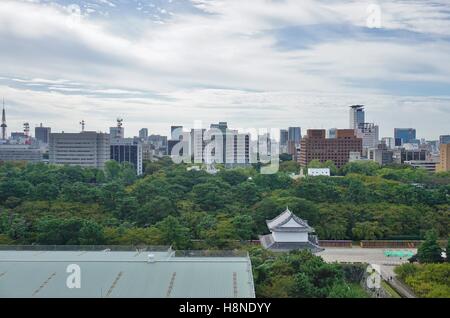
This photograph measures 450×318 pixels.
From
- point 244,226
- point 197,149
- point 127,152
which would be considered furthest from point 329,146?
point 244,226

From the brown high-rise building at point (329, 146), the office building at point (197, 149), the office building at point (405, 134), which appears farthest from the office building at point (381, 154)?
the office building at point (197, 149)

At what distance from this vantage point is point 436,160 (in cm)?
1881

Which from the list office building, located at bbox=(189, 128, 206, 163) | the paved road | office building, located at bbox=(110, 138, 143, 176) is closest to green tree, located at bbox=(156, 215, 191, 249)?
the paved road

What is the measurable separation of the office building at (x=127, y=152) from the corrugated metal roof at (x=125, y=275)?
45.1ft

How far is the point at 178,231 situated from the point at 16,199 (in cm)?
341

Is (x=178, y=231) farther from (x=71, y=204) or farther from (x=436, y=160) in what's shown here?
(x=436, y=160)

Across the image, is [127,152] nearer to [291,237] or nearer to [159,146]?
[159,146]

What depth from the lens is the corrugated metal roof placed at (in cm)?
256

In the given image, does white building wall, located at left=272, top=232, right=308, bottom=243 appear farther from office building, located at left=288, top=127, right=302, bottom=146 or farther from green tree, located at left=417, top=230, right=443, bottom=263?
office building, located at left=288, top=127, right=302, bottom=146

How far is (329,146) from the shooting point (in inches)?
722

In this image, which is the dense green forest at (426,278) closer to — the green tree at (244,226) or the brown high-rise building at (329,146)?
the green tree at (244,226)

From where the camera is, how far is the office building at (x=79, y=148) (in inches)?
675

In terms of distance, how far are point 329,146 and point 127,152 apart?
301 inches
